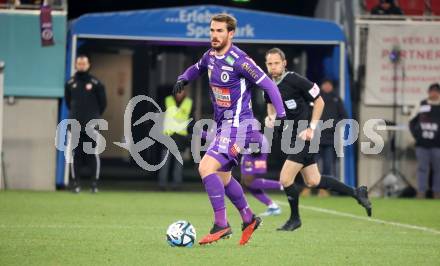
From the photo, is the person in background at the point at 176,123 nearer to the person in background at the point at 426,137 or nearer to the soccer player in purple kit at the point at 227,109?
the person in background at the point at 426,137

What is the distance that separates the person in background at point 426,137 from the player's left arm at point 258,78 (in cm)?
949

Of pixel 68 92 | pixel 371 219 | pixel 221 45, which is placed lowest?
pixel 371 219

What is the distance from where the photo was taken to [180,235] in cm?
906

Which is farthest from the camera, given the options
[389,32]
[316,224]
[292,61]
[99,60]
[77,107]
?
[99,60]

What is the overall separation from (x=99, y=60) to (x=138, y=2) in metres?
2.69

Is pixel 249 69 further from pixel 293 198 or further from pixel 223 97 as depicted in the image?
pixel 293 198

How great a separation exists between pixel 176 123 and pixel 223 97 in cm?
969

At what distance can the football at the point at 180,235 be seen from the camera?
906 centimetres

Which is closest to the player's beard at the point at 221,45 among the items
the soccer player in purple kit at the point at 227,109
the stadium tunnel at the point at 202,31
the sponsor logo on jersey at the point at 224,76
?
the soccer player in purple kit at the point at 227,109

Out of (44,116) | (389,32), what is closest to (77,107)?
(44,116)

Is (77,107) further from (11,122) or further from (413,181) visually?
(413,181)

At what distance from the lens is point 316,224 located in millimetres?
12203

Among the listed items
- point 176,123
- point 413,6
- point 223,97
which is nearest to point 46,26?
point 176,123

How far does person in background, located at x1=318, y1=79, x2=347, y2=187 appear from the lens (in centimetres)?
1803
